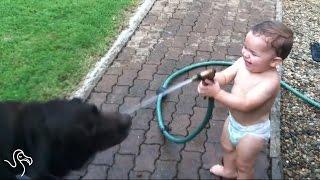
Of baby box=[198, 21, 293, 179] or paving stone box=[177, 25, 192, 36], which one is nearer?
baby box=[198, 21, 293, 179]

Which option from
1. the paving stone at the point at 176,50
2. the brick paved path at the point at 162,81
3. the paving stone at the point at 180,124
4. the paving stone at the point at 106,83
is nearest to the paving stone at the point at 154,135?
the brick paved path at the point at 162,81

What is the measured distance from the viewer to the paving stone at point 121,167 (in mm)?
3645

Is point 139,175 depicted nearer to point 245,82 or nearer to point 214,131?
point 214,131

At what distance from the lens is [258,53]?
2949 millimetres

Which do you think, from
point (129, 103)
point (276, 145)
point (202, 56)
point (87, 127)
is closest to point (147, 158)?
point (129, 103)

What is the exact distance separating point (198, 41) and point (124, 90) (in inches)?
59.8

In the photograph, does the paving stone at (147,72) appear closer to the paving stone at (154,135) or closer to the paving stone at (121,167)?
the paving stone at (154,135)

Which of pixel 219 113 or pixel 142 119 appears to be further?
pixel 219 113

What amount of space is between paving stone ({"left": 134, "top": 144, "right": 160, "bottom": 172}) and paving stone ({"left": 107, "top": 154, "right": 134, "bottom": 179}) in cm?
5

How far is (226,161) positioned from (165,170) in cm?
47

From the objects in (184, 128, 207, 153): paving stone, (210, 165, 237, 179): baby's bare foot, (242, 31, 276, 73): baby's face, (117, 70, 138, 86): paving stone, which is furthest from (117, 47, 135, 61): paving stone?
(242, 31, 276, 73): baby's face

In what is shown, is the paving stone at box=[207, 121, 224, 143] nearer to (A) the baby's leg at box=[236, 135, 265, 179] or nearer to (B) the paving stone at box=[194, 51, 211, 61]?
(A) the baby's leg at box=[236, 135, 265, 179]

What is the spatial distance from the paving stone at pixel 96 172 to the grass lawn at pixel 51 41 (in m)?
1.04

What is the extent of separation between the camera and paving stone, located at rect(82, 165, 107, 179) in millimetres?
3619
